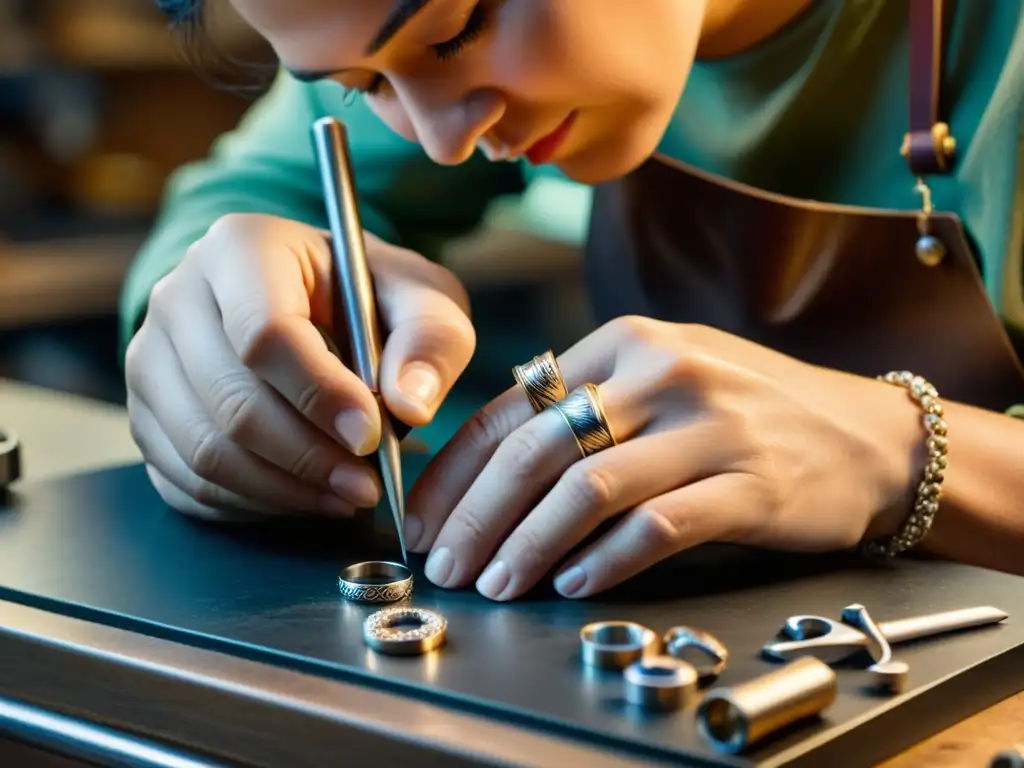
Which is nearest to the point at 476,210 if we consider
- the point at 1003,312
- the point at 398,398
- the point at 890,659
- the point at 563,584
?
the point at 1003,312

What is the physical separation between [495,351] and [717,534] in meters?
0.83

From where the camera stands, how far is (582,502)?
2.03ft

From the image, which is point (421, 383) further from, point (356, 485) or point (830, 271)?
point (830, 271)

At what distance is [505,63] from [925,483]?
1.02ft

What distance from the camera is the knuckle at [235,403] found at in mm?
737

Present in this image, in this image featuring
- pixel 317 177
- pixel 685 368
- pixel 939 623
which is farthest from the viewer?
pixel 317 177

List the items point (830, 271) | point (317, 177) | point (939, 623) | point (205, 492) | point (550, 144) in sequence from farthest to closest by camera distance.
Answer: point (317, 177) < point (830, 271) < point (550, 144) < point (205, 492) < point (939, 623)

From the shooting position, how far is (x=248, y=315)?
0.74 meters

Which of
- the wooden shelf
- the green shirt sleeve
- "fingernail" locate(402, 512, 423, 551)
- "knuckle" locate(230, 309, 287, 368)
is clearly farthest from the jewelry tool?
the wooden shelf

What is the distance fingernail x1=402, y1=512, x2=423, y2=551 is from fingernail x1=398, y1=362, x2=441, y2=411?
0.06 m

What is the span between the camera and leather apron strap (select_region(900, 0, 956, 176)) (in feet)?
3.04

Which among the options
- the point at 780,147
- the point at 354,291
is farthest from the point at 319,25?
the point at 780,147

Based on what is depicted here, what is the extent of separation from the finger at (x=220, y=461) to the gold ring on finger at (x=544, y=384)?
0.12 m

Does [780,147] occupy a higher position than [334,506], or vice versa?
[780,147]
